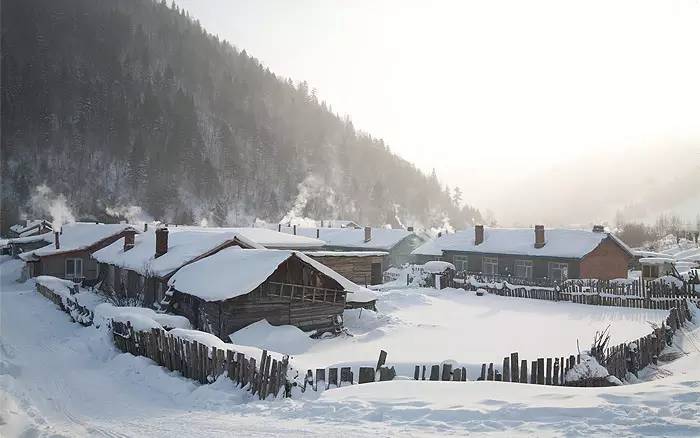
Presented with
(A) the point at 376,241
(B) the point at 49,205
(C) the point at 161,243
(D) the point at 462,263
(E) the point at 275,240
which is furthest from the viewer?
(B) the point at 49,205

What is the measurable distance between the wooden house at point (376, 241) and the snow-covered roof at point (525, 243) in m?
9.89

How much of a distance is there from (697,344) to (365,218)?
12108cm

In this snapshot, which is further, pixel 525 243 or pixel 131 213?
pixel 131 213

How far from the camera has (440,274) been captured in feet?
147

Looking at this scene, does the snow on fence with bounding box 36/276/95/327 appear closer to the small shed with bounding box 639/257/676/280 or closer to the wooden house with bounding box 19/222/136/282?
the wooden house with bounding box 19/222/136/282

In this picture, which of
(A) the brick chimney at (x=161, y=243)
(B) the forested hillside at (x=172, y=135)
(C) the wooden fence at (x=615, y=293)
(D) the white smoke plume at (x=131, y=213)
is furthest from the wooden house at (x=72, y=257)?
(B) the forested hillside at (x=172, y=135)

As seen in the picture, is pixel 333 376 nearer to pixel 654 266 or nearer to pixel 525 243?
pixel 525 243

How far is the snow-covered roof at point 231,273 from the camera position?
70.2 ft

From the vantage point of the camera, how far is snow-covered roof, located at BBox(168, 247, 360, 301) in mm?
21406

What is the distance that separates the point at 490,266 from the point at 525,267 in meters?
3.74

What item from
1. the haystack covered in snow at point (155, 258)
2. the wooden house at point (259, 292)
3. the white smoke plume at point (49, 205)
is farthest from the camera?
the white smoke plume at point (49, 205)

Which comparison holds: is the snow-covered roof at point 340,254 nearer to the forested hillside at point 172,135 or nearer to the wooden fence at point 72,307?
the wooden fence at point 72,307

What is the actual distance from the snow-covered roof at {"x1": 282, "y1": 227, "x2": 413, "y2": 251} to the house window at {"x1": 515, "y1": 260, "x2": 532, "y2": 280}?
20.2 meters

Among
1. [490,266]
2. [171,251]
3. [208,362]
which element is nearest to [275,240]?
[171,251]
